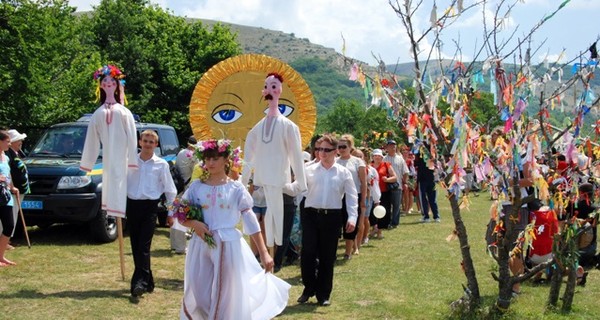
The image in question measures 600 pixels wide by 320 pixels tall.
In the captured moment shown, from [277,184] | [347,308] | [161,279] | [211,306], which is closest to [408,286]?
[347,308]

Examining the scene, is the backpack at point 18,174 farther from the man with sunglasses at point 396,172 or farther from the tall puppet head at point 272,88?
the man with sunglasses at point 396,172

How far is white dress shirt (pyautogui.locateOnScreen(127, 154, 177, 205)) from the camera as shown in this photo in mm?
7809

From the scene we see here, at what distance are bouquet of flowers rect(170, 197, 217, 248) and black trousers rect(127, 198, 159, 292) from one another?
2011 millimetres

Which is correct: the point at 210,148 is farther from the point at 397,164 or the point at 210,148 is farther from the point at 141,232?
the point at 397,164

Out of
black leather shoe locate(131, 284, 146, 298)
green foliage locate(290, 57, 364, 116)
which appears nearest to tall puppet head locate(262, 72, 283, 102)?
black leather shoe locate(131, 284, 146, 298)

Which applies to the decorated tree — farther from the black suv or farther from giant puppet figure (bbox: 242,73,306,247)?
the black suv

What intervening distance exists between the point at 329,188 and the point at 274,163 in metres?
0.70

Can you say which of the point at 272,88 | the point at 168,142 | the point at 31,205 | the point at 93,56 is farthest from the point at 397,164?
the point at 93,56

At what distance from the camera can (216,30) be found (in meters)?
39.3

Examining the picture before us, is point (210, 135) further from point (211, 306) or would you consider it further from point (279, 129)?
point (211, 306)

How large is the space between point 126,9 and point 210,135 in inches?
986

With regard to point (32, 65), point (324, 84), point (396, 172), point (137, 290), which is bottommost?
point (137, 290)

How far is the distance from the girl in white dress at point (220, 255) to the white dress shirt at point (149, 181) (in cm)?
197

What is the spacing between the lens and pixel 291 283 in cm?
898
